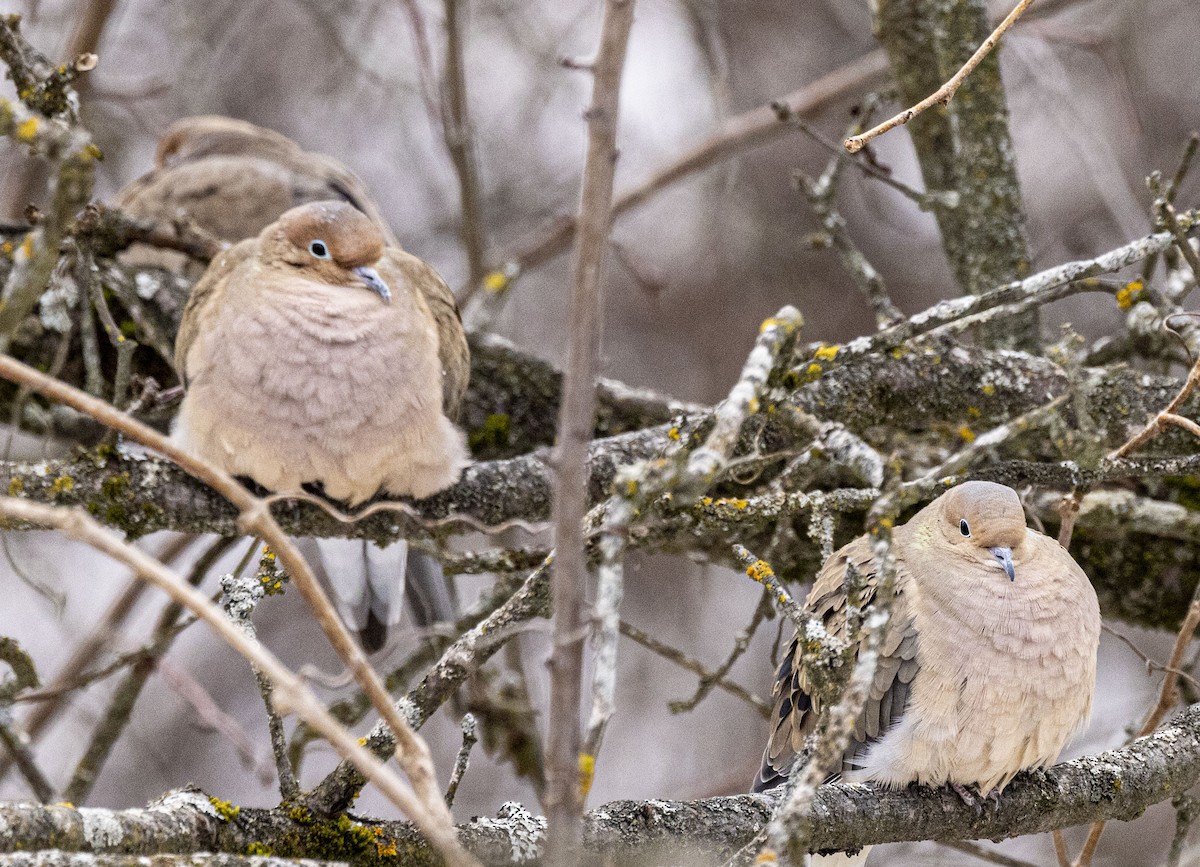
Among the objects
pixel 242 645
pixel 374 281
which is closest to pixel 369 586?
pixel 374 281

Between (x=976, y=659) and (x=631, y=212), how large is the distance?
4260mm

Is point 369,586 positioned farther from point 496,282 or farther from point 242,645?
point 242,645

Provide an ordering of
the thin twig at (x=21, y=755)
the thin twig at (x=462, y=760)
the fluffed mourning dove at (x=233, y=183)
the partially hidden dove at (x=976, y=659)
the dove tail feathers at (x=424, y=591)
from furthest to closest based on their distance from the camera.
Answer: the fluffed mourning dove at (x=233, y=183), the dove tail feathers at (x=424, y=591), the thin twig at (x=21, y=755), the partially hidden dove at (x=976, y=659), the thin twig at (x=462, y=760)

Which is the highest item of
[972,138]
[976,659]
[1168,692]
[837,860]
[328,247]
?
[972,138]

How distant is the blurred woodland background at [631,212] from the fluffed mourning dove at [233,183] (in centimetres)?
78

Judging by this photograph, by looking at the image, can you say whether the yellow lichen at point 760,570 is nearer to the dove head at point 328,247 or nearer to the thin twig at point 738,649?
the thin twig at point 738,649

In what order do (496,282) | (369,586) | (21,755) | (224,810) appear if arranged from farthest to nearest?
(496,282)
(369,586)
(21,755)
(224,810)

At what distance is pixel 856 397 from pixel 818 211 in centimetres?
65

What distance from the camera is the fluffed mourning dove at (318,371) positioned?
117 inches

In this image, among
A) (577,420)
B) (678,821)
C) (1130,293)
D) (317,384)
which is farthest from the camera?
(1130,293)

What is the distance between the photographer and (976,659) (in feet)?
9.14

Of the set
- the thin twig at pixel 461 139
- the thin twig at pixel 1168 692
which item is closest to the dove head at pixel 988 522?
the thin twig at pixel 1168 692

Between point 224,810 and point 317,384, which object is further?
point 317,384

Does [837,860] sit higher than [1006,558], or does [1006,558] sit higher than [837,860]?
[1006,558]
